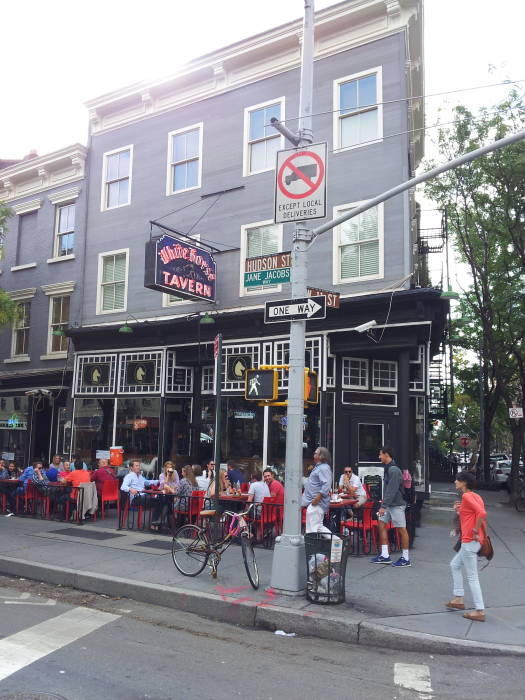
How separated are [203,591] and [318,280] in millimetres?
9353

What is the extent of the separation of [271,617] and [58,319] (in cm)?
1635

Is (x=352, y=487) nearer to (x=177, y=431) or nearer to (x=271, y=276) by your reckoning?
(x=271, y=276)

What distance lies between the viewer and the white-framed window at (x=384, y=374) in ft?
52.4

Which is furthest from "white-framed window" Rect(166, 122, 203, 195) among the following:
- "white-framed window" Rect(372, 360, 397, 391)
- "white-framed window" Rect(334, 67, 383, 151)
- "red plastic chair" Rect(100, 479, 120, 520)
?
"red plastic chair" Rect(100, 479, 120, 520)

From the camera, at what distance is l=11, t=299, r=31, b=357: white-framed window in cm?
2202

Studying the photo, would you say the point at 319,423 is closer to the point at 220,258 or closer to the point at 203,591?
the point at 220,258

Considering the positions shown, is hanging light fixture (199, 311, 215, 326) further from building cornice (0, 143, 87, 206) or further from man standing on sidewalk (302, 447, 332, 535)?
building cornice (0, 143, 87, 206)

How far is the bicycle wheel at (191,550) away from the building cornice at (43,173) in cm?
1582

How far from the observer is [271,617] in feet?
23.1

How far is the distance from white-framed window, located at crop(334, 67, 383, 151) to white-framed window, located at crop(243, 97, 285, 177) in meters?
1.67

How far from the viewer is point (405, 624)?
6.77 metres

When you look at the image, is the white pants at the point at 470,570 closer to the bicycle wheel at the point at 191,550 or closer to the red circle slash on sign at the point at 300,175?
the bicycle wheel at the point at 191,550

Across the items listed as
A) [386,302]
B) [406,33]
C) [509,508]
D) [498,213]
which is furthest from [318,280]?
[509,508]

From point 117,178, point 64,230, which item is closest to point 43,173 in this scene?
point 64,230
